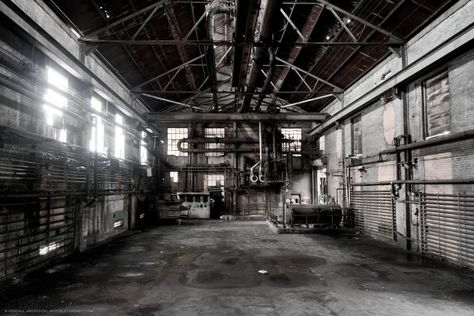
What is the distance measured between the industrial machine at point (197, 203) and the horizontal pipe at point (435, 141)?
1032 cm

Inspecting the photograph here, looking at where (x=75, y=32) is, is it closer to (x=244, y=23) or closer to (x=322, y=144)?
(x=244, y=23)

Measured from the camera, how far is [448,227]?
764 cm

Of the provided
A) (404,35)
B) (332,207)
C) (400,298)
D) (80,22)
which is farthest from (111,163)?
(404,35)

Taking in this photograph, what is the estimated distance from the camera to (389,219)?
10.1 meters

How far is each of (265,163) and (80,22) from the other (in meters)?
11.6

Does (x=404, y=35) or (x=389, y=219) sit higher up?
(x=404, y=35)

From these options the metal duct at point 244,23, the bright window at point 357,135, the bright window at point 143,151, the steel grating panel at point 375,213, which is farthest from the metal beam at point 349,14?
the bright window at point 143,151

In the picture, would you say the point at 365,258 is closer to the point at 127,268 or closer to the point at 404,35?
the point at 127,268

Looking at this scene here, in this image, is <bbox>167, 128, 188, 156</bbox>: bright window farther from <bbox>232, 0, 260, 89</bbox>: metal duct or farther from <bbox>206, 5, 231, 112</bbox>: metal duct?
<bbox>232, 0, 260, 89</bbox>: metal duct

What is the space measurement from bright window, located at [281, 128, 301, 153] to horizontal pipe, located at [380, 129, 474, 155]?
9242 mm

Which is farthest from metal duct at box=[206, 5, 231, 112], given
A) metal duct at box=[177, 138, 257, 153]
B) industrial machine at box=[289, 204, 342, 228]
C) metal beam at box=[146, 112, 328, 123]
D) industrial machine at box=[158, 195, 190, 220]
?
industrial machine at box=[289, 204, 342, 228]

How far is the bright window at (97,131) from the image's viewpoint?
378 inches

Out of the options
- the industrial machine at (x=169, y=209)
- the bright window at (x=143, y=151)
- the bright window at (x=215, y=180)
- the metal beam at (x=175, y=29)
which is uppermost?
the metal beam at (x=175, y=29)

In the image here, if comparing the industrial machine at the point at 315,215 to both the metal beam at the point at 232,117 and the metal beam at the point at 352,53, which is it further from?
the metal beam at the point at 232,117
